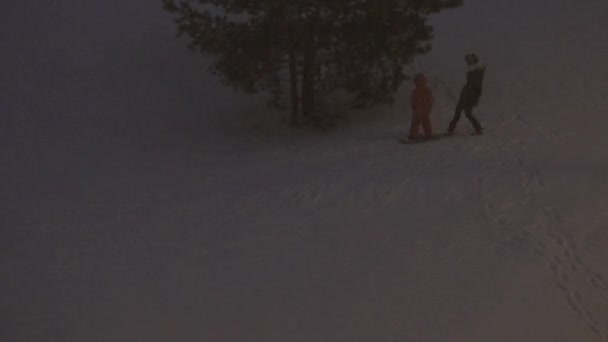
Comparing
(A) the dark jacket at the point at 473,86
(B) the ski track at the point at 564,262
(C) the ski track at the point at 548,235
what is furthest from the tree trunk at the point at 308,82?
(B) the ski track at the point at 564,262

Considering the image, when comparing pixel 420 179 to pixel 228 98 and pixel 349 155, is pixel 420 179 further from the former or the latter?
pixel 228 98

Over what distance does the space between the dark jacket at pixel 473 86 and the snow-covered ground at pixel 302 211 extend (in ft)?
2.40

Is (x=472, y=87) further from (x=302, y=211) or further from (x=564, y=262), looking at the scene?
(x=564, y=262)

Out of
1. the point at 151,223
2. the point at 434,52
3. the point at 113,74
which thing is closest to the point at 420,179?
the point at 151,223

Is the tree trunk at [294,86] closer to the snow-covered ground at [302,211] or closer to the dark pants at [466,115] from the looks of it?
the snow-covered ground at [302,211]

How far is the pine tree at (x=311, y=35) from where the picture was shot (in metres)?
15.9

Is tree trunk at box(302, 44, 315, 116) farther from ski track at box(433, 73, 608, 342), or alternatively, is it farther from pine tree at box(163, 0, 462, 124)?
ski track at box(433, 73, 608, 342)

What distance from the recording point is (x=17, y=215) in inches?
544

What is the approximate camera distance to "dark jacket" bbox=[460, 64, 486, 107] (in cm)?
1414

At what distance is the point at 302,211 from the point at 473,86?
14.7 feet

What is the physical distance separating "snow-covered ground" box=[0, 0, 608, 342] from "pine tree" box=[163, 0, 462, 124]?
1.49m

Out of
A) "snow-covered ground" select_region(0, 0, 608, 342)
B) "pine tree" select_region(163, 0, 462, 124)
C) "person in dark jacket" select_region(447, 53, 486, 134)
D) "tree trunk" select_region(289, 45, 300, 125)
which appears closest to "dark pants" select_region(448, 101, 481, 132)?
"person in dark jacket" select_region(447, 53, 486, 134)

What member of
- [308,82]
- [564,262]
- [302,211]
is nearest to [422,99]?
[308,82]

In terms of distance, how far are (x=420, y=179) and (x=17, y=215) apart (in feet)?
23.6
